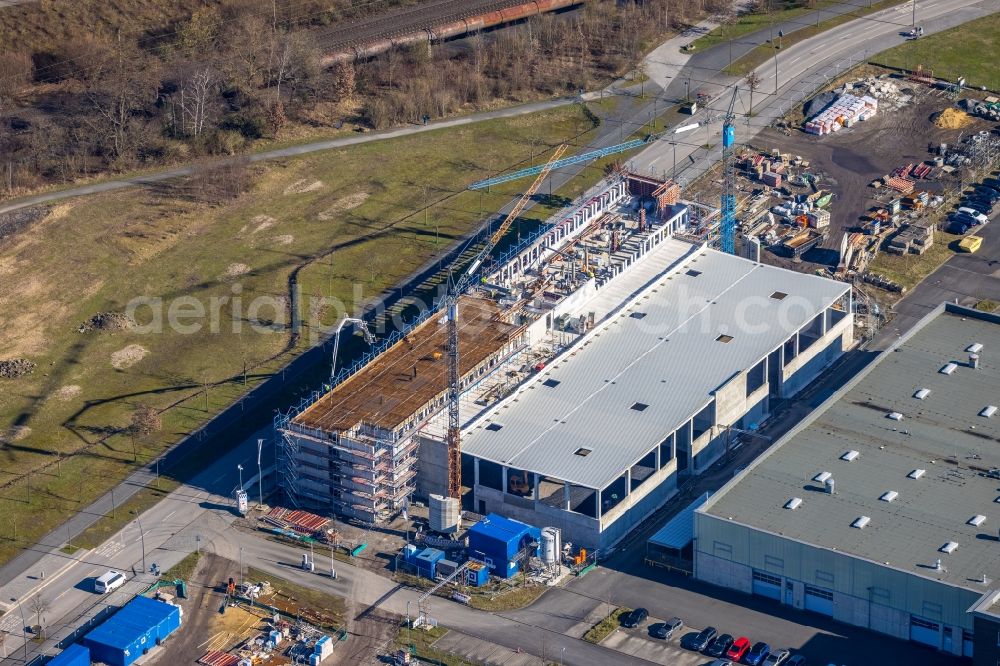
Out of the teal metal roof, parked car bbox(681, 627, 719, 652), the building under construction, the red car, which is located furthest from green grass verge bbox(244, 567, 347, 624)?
the red car

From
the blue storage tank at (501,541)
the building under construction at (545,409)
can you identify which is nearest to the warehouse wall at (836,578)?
the building under construction at (545,409)

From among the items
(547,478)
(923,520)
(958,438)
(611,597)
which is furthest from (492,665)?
(958,438)

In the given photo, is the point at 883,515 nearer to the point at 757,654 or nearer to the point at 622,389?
the point at 757,654

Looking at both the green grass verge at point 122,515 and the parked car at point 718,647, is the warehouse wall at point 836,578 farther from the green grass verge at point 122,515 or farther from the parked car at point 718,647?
the green grass verge at point 122,515

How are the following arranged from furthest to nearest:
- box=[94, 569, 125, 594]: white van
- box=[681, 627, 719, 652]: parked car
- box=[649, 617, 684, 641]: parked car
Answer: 1. box=[94, 569, 125, 594]: white van
2. box=[649, 617, 684, 641]: parked car
3. box=[681, 627, 719, 652]: parked car

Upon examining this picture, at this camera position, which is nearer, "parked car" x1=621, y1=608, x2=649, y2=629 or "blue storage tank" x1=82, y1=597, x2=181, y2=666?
"blue storage tank" x1=82, y1=597, x2=181, y2=666

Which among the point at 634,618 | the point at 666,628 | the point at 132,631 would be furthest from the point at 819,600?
the point at 132,631

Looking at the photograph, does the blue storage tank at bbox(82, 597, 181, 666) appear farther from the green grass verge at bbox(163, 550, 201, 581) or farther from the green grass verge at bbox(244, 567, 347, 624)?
the green grass verge at bbox(244, 567, 347, 624)

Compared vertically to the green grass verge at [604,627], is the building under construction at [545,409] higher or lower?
higher
